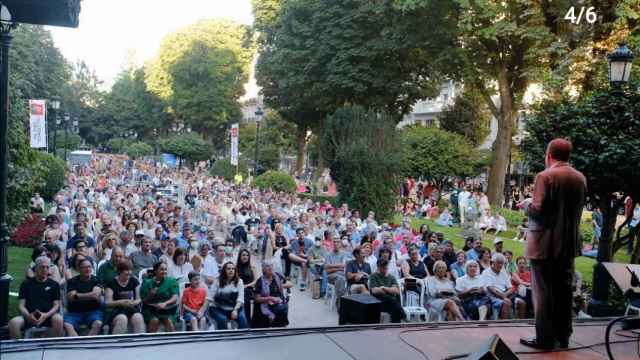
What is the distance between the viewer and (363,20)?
28.7 meters

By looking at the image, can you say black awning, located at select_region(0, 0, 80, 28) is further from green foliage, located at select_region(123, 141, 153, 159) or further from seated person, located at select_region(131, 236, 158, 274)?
green foliage, located at select_region(123, 141, 153, 159)

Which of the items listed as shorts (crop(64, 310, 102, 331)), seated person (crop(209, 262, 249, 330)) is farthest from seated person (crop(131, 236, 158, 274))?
shorts (crop(64, 310, 102, 331))

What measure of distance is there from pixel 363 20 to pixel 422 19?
511 centimetres

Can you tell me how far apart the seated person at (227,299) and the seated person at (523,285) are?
437cm

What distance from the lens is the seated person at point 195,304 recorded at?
775 cm

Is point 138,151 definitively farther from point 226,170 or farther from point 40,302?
point 40,302

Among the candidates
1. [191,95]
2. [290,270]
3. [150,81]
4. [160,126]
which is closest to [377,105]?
[290,270]

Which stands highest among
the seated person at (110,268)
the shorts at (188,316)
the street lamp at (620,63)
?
the street lamp at (620,63)

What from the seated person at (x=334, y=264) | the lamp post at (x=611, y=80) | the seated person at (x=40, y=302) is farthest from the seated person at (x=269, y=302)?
the lamp post at (x=611, y=80)

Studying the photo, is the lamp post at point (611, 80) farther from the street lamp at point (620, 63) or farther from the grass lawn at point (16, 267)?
the grass lawn at point (16, 267)

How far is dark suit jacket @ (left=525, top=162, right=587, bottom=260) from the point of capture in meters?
4.78

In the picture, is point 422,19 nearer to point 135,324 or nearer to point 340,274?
point 340,274

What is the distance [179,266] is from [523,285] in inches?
219

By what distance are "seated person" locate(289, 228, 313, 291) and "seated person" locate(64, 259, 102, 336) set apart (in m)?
5.08
